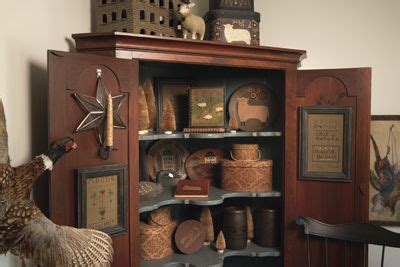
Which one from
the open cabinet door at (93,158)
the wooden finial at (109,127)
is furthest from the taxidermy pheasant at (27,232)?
the wooden finial at (109,127)

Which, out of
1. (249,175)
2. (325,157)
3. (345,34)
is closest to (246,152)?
(249,175)

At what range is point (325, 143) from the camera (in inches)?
73.4

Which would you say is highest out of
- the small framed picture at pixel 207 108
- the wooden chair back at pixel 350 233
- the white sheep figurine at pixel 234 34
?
the white sheep figurine at pixel 234 34

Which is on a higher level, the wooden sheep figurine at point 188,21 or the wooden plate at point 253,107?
the wooden sheep figurine at point 188,21

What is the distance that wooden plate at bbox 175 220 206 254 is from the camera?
6.24 ft

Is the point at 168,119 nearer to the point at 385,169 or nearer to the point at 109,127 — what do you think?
the point at 109,127

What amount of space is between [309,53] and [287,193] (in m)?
0.90

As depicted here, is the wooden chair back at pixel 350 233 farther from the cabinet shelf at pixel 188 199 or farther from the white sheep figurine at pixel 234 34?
the white sheep figurine at pixel 234 34

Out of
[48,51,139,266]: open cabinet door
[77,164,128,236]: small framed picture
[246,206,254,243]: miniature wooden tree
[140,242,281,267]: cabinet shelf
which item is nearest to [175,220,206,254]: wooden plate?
[140,242,281,267]: cabinet shelf

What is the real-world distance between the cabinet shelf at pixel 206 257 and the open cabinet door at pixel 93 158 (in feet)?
0.93

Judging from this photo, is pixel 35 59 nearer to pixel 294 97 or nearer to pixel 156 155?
pixel 156 155

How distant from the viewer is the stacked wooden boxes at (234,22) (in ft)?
6.01

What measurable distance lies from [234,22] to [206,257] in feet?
4.04

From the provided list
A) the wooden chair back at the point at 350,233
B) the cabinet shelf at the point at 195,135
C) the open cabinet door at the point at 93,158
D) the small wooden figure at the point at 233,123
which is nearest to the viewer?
the open cabinet door at the point at 93,158
